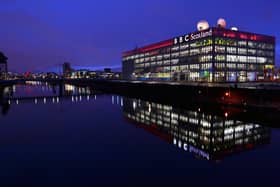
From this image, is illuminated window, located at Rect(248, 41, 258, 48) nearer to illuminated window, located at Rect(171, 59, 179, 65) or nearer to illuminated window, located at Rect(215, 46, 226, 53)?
illuminated window, located at Rect(215, 46, 226, 53)

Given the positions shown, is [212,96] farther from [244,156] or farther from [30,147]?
[30,147]

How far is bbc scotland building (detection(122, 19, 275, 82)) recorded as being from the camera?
359 ft

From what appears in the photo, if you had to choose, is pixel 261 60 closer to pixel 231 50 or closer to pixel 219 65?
pixel 231 50

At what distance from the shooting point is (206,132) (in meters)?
28.6

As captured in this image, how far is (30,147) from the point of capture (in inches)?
890

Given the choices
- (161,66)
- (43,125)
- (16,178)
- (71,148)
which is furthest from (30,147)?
(161,66)

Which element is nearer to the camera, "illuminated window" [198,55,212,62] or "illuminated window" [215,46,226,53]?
"illuminated window" [215,46,226,53]

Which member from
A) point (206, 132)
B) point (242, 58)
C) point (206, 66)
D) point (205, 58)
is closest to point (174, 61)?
point (205, 58)

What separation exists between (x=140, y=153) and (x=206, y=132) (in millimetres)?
11603

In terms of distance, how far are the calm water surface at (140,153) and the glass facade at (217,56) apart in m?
82.2

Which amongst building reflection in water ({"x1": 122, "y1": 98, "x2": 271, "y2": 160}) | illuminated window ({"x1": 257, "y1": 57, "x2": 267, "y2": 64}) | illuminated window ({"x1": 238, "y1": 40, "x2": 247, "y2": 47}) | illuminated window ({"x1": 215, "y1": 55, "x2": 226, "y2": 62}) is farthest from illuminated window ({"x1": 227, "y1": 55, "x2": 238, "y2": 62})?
building reflection in water ({"x1": 122, "y1": 98, "x2": 271, "y2": 160})

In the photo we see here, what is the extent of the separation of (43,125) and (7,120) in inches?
322

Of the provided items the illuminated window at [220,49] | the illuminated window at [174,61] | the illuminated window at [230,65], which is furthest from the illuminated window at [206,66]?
the illuminated window at [174,61]

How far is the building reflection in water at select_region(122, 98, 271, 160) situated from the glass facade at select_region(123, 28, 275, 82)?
77.1 meters
